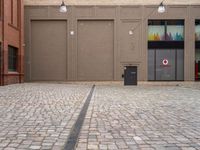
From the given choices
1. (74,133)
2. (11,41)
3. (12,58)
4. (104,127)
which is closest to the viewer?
(74,133)

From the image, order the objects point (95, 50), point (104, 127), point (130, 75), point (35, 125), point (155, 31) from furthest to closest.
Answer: point (155, 31)
point (95, 50)
point (130, 75)
point (35, 125)
point (104, 127)

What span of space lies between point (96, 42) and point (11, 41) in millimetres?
10801

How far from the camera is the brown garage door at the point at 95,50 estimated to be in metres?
38.5

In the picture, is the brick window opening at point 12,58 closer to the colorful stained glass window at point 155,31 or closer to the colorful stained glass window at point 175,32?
the colorful stained glass window at point 155,31

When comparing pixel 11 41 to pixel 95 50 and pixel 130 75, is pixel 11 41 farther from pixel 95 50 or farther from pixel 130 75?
pixel 95 50

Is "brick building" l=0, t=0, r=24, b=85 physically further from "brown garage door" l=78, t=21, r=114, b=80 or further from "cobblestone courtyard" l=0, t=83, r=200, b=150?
"cobblestone courtyard" l=0, t=83, r=200, b=150

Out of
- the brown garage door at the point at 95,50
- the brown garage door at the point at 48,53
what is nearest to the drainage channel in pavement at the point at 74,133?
the brown garage door at the point at 95,50

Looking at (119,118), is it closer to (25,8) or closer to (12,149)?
(12,149)

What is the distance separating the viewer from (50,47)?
127 feet

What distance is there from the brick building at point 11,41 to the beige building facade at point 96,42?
17.9 feet

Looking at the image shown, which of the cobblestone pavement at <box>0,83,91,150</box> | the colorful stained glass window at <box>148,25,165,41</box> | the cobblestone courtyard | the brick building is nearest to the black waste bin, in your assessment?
the colorful stained glass window at <box>148,25,165,41</box>

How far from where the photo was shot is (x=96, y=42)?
38531 mm

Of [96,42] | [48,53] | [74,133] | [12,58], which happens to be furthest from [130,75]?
[74,133]

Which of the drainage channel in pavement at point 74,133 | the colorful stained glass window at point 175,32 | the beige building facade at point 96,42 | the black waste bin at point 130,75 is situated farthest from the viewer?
the colorful stained glass window at point 175,32
